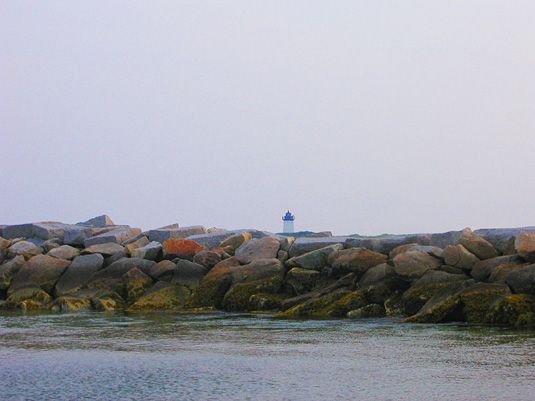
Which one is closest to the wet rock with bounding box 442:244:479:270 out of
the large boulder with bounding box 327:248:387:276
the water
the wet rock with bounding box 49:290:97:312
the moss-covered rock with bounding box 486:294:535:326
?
the large boulder with bounding box 327:248:387:276

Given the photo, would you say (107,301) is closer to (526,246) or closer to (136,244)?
(136,244)

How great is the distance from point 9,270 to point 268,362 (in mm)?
12053

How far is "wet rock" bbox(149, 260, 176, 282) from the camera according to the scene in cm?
1491

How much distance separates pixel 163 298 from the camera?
45.8 ft

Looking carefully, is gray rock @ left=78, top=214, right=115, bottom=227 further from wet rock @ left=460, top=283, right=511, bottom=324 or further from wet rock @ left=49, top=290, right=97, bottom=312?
wet rock @ left=460, top=283, right=511, bottom=324

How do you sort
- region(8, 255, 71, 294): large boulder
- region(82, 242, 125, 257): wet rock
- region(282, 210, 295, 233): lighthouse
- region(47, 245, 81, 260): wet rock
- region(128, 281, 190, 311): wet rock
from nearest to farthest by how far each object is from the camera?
region(128, 281, 190, 311): wet rock, region(8, 255, 71, 294): large boulder, region(82, 242, 125, 257): wet rock, region(47, 245, 81, 260): wet rock, region(282, 210, 295, 233): lighthouse

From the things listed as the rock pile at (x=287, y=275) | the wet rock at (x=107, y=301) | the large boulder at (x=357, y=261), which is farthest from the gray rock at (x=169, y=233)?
the large boulder at (x=357, y=261)

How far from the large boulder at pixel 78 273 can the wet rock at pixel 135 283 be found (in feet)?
3.90

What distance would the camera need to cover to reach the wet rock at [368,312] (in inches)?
437

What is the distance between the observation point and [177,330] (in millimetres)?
9211

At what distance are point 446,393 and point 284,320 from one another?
6.16 m

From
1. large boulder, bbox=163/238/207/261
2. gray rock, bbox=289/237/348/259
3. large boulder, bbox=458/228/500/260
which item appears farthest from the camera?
large boulder, bbox=163/238/207/261

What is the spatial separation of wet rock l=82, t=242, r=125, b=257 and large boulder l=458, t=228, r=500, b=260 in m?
8.51

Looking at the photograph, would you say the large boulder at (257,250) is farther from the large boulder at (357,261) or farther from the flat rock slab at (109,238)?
the flat rock slab at (109,238)
